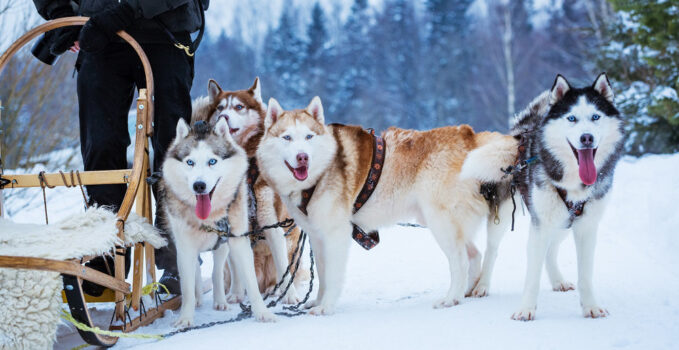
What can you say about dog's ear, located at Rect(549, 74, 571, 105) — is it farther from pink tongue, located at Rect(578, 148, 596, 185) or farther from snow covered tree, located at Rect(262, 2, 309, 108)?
snow covered tree, located at Rect(262, 2, 309, 108)

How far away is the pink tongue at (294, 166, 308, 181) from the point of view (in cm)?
316

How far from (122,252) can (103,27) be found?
1.24 m

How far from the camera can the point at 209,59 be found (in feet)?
83.7

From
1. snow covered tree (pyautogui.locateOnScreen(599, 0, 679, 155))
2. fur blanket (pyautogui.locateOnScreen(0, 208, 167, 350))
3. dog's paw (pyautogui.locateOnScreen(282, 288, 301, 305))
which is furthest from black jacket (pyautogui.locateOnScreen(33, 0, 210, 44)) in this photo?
snow covered tree (pyautogui.locateOnScreen(599, 0, 679, 155))

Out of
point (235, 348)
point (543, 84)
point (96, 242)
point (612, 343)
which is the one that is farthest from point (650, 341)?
point (543, 84)

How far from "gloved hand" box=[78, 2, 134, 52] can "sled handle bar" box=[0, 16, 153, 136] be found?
4 cm

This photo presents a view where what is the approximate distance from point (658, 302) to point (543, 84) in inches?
791

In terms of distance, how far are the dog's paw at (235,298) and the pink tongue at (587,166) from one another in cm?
229

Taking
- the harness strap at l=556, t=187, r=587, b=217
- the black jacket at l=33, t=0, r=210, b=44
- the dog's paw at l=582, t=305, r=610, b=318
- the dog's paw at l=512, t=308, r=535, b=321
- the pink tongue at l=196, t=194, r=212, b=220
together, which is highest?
the black jacket at l=33, t=0, r=210, b=44

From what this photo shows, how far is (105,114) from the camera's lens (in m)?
3.19

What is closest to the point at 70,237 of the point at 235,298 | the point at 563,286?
the point at 235,298

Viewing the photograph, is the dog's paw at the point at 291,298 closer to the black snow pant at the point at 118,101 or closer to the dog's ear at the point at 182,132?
the black snow pant at the point at 118,101

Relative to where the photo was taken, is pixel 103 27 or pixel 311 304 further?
pixel 311 304

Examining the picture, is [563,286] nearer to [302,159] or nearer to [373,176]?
[373,176]
